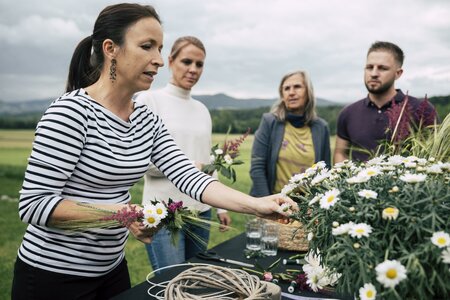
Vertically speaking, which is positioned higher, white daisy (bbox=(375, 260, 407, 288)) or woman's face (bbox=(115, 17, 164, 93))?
woman's face (bbox=(115, 17, 164, 93))

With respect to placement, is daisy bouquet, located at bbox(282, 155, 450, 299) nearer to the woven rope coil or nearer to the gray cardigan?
the woven rope coil

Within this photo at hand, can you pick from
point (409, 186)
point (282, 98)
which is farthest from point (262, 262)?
point (282, 98)

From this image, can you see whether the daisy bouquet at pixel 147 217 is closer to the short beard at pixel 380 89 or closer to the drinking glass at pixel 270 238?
the drinking glass at pixel 270 238

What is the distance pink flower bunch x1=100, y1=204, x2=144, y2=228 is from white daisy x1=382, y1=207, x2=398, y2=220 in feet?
2.71

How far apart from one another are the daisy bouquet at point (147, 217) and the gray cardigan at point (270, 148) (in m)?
2.46

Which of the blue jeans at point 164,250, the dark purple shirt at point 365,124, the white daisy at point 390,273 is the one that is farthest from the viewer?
the dark purple shirt at point 365,124

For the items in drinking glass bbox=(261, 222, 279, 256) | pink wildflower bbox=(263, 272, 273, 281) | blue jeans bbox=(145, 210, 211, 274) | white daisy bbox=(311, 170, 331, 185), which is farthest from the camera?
blue jeans bbox=(145, 210, 211, 274)

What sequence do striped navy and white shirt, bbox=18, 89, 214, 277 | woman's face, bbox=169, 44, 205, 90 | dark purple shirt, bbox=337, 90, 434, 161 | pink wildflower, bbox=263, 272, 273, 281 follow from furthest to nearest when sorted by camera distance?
dark purple shirt, bbox=337, 90, 434, 161 → woman's face, bbox=169, 44, 205, 90 → pink wildflower, bbox=263, 272, 273, 281 → striped navy and white shirt, bbox=18, 89, 214, 277

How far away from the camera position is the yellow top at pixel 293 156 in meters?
4.02

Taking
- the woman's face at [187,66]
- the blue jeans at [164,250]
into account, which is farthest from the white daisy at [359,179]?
the woman's face at [187,66]

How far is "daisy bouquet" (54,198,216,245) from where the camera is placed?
150 cm

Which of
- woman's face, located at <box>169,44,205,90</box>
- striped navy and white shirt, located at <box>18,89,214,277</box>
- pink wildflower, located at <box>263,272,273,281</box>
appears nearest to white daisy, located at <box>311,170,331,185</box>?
pink wildflower, located at <box>263,272,273,281</box>

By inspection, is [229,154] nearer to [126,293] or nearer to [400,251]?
[126,293]

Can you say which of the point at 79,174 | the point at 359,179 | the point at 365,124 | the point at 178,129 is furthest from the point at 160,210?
the point at 365,124
